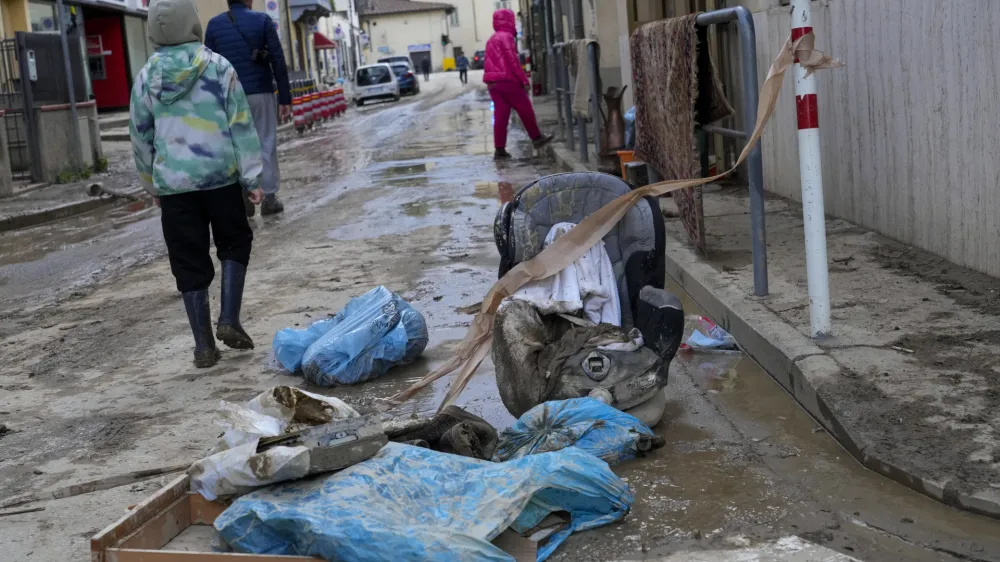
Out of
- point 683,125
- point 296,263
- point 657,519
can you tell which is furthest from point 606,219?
point 296,263

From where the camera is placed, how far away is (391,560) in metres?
3.02

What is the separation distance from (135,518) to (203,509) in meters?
0.30

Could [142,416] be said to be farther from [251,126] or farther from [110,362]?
[251,126]

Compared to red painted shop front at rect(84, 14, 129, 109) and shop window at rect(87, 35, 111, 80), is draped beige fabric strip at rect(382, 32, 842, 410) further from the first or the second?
red painted shop front at rect(84, 14, 129, 109)

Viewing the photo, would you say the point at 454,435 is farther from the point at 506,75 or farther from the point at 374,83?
the point at 374,83

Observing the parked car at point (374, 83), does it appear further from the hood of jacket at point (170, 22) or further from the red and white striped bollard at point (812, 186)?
the red and white striped bollard at point (812, 186)

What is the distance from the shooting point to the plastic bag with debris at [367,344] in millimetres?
5312

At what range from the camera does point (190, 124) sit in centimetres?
565

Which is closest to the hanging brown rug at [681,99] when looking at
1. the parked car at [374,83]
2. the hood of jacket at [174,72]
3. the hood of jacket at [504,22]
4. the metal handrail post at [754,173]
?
the metal handrail post at [754,173]

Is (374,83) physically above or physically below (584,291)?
above

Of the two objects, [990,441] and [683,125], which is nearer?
[990,441]

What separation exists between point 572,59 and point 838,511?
10.3m

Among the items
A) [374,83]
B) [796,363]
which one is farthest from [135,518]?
[374,83]

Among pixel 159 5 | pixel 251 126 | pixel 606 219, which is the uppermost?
pixel 159 5
